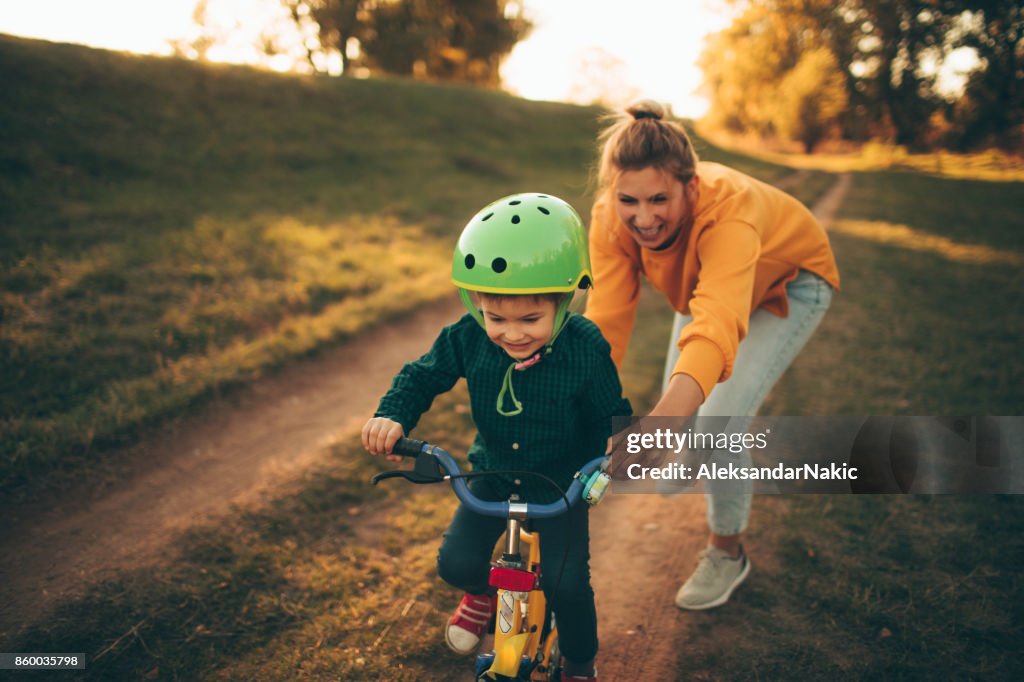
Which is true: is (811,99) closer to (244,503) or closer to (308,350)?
(308,350)

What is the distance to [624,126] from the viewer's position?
318cm

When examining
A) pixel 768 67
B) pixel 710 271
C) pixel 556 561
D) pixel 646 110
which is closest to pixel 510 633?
pixel 556 561

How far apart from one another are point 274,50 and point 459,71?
11.4 m

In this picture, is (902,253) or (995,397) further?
(902,253)

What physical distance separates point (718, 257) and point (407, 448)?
1703 millimetres

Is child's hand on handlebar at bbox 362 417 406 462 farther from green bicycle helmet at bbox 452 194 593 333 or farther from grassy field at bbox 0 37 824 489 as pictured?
grassy field at bbox 0 37 824 489

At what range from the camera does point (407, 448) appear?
7.89ft

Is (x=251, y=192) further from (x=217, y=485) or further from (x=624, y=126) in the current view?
(x=624, y=126)

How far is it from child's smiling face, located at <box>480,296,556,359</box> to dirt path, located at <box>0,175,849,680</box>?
192 centimetres

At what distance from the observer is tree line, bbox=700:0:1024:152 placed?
3309cm

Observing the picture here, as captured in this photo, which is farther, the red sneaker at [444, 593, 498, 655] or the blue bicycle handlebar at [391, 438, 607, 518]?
the red sneaker at [444, 593, 498, 655]

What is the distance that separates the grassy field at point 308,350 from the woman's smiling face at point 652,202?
7.47 ft

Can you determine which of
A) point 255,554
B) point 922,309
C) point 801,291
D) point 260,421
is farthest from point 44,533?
point 922,309

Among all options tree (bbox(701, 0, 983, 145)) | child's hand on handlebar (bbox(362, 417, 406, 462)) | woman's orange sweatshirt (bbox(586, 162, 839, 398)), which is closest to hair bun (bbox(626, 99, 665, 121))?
woman's orange sweatshirt (bbox(586, 162, 839, 398))
